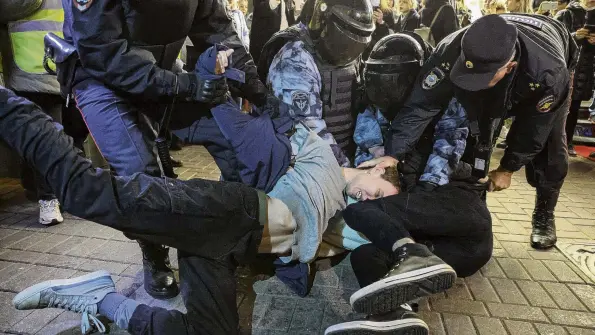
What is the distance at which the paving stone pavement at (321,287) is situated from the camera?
2447 millimetres

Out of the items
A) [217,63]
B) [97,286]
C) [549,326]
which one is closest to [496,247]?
[549,326]

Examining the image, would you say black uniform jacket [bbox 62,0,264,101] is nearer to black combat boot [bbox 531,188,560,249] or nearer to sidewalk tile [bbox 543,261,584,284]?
sidewalk tile [bbox 543,261,584,284]

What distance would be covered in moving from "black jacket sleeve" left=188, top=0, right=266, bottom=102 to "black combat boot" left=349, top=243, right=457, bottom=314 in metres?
1.60

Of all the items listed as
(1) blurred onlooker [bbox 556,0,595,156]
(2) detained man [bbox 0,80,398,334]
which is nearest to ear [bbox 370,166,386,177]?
(2) detained man [bbox 0,80,398,334]

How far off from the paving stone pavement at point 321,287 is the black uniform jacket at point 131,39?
4.32 ft

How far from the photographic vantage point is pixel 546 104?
293 cm

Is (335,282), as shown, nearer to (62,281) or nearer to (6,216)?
(62,281)

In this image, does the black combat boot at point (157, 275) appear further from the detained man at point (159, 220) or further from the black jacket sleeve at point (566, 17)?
the black jacket sleeve at point (566, 17)

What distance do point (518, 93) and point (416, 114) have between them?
0.69 metres

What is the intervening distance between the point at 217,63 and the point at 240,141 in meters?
0.47

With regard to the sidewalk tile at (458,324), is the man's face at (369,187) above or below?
above

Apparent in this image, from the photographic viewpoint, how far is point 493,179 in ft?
11.5

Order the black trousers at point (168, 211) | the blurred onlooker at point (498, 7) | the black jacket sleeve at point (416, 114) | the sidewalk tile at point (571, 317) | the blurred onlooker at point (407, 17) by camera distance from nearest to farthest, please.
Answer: the black trousers at point (168, 211)
the sidewalk tile at point (571, 317)
the black jacket sleeve at point (416, 114)
the blurred onlooker at point (498, 7)
the blurred onlooker at point (407, 17)

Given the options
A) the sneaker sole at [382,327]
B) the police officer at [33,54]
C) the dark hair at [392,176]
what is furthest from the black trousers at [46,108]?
the sneaker sole at [382,327]
